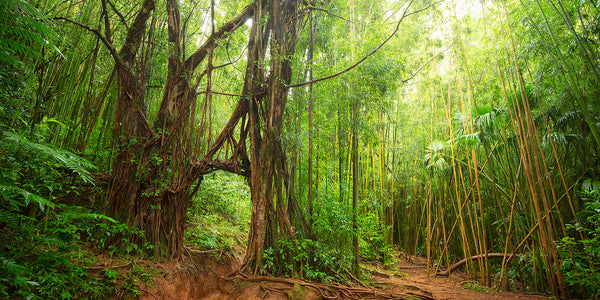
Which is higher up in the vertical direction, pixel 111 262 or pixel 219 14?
pixel 219 14

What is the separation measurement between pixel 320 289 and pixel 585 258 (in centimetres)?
293

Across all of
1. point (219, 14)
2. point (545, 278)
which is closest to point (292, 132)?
point (219, 14)

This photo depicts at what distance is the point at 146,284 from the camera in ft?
9.37

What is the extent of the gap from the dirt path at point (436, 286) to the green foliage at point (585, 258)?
504mm

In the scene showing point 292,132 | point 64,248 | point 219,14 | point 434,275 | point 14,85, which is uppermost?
point 219,14

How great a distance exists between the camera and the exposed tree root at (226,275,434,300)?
3133 mm

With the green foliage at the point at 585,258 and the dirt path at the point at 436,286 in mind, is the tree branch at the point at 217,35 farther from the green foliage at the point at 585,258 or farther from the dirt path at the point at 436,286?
the green foliage at the point at 585,258

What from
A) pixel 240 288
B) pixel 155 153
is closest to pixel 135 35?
pixel 155 153

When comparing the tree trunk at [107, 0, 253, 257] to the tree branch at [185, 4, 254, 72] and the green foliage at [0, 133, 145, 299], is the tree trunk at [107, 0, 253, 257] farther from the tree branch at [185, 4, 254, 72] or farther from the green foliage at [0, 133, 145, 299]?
the green foliage at [0, 133, 145, 299]

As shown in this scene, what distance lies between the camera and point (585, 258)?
323 centimetres

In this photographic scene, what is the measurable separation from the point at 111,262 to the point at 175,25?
2.72 m

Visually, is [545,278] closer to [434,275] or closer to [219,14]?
[434,275]

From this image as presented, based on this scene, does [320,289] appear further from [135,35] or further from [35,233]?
[135,35]

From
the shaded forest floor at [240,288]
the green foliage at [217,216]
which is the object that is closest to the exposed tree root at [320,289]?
the shaded forest floor at [240,288]
